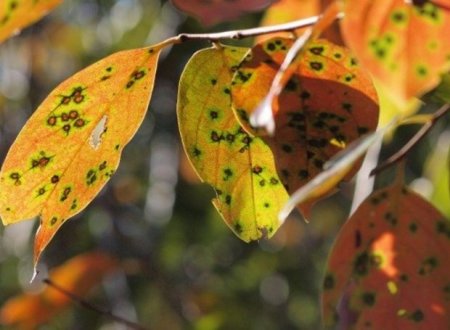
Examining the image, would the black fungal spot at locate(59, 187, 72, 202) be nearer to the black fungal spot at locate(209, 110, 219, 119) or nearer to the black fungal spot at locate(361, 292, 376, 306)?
the black fungal spot at locate(209, 110, 219, 119)

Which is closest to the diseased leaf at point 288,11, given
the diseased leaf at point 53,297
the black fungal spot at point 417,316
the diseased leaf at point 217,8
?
the diseased leaf at point 217,8

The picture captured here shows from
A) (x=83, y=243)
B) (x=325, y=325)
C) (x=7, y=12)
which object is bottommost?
(x=83, y=243)

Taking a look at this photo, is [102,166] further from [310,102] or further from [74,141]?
[310,102]

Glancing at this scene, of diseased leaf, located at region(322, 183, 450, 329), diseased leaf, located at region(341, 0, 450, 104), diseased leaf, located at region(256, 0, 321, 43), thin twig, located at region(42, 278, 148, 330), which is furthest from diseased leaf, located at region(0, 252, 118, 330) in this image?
diseased leaf, located at region(341, 0, 450, 104)

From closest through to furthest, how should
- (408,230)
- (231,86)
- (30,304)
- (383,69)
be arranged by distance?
(383,69) < (231,86) < (408,230) < (30,304)

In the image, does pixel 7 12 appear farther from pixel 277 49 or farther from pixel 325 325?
pixel 325 325

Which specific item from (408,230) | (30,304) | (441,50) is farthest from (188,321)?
(441,50)
